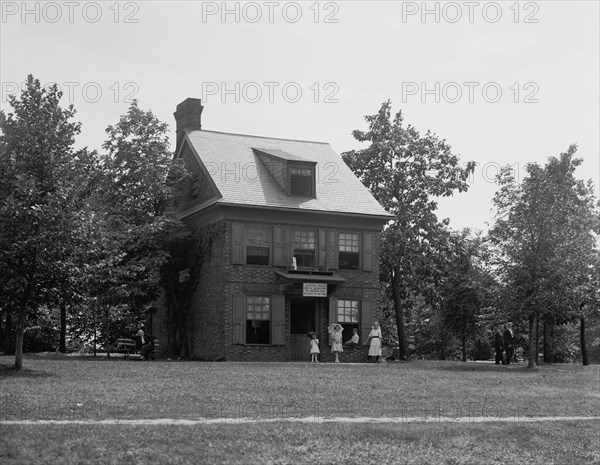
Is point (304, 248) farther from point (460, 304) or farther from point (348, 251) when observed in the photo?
point (460, 304)

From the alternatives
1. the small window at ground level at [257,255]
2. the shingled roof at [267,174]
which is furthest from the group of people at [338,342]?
the shingled roof at [267,174]

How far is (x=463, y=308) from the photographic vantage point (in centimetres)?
5584

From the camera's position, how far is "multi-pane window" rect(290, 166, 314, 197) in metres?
39.0

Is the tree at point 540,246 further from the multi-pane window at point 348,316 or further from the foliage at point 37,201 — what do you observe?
the foliage at point 37,201

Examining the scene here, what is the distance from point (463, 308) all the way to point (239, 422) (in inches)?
1615

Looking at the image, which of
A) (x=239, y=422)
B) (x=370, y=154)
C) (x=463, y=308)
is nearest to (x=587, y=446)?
(x=239, y=422)

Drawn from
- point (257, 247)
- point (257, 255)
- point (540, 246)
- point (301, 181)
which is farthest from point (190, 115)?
point (540, 246)

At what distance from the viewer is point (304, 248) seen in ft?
126

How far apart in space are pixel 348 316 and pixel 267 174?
6.55 m

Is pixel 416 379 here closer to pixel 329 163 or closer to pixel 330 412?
pixel 330 412

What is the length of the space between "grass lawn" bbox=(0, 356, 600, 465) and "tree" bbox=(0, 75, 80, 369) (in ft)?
6.92

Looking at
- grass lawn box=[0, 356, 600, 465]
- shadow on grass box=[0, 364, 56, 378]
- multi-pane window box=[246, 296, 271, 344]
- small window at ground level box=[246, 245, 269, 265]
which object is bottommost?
grass lawn box=[0, 356, 600, 465]

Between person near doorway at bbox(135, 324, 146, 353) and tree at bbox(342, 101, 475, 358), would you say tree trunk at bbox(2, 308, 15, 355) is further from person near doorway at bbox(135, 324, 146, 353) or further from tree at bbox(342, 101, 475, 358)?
tree at bbox(342, 101, 475, 358)

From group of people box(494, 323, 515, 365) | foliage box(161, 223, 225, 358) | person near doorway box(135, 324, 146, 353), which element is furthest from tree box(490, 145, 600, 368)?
person near doorway box(135, 324, 146, 353)
